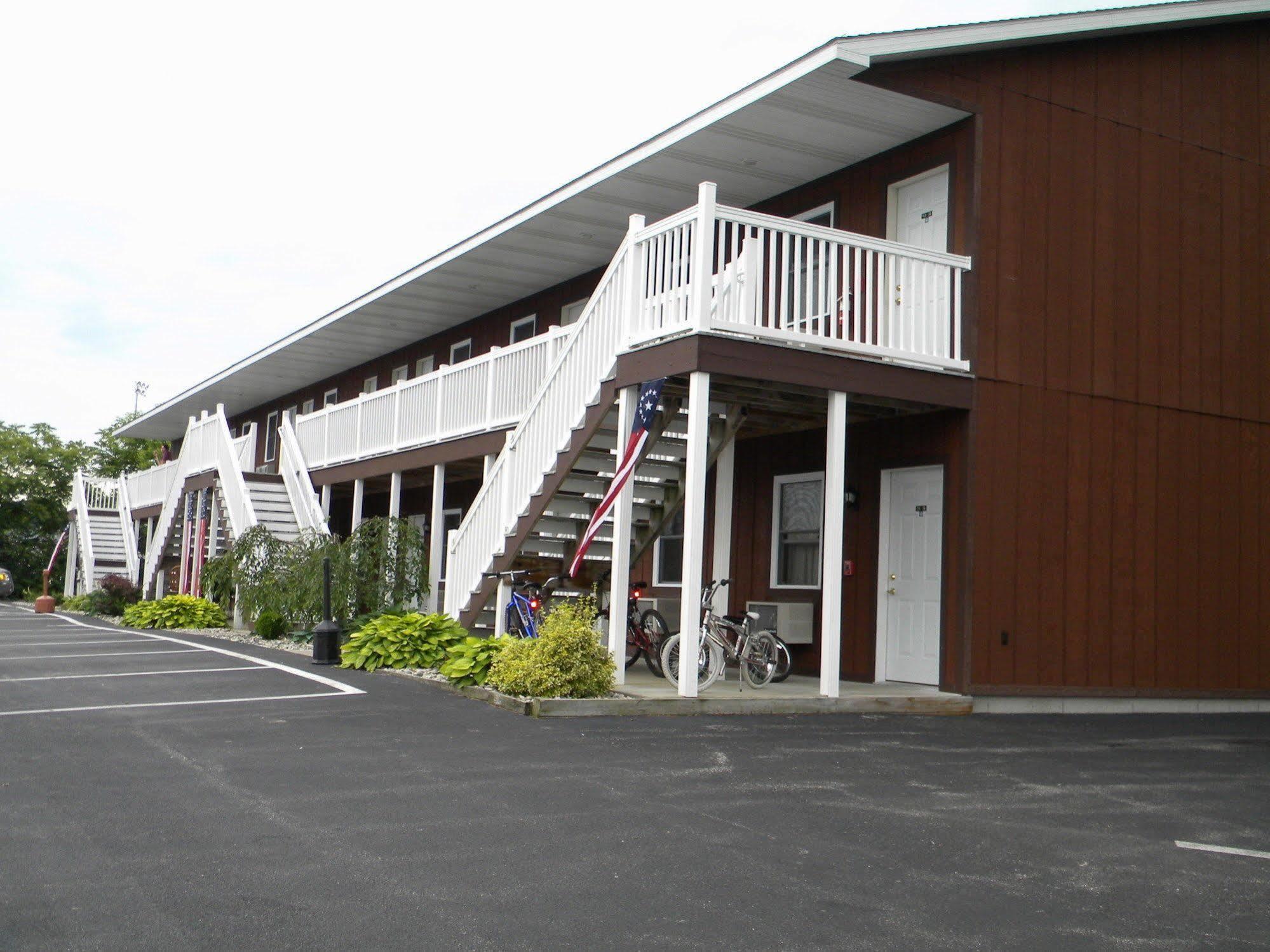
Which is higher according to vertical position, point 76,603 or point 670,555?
point 670,555

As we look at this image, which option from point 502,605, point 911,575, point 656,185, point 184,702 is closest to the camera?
point 184,702

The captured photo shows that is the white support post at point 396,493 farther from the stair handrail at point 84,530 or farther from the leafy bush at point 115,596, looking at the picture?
the stair handrail at point 84,530

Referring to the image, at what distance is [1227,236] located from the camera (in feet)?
48.5

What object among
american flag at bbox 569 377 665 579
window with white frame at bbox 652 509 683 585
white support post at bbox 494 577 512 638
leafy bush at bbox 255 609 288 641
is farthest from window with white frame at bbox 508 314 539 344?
american flag at bbox 569 377 665 579

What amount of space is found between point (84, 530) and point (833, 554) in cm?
2652

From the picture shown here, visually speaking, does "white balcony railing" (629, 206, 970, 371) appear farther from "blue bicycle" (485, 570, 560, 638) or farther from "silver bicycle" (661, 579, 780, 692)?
"blue bicycle" (485, 570, 560, 638)

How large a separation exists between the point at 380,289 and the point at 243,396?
14.0 meters

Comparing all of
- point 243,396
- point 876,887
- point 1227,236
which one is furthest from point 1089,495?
point 243,396

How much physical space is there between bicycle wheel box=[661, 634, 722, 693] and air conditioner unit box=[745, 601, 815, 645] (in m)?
2.11

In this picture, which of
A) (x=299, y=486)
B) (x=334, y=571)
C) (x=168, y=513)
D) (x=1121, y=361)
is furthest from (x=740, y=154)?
(x=168, y=513)

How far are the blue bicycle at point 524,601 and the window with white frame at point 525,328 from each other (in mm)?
8055

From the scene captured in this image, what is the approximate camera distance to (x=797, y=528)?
1502 cm

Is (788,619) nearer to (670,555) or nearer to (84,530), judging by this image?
(670,555)

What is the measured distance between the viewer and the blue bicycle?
1375cm
